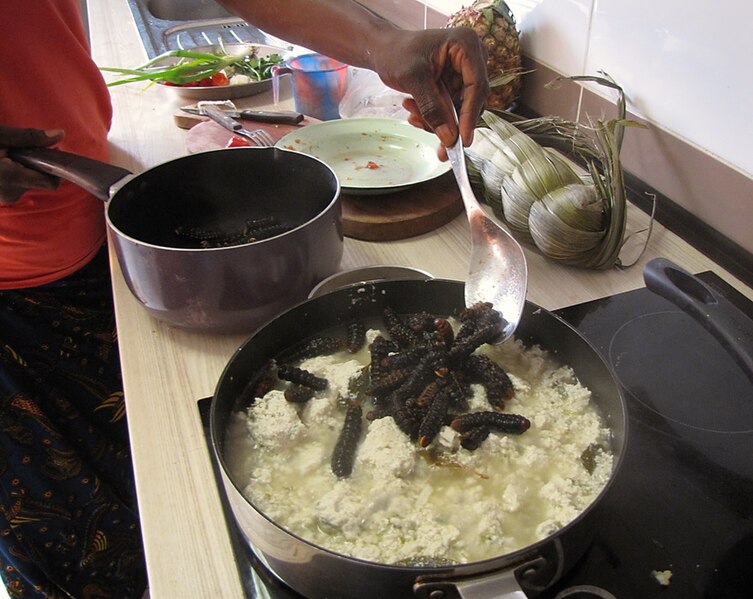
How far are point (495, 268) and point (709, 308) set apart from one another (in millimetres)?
267

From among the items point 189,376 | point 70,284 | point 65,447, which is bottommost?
point 65,447

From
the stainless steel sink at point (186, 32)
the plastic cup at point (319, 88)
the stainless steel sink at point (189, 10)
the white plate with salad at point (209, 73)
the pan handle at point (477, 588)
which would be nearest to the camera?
the pan handle at point (477, 588)

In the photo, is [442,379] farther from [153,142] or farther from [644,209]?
[153,142]

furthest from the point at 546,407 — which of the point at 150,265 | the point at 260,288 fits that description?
the point at 150,265

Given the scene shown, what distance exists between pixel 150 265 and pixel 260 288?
4.9 inches

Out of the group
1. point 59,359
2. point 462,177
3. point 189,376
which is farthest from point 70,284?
point 462,177

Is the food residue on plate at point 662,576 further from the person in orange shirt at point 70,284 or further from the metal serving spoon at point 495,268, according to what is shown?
the person in orange shirt at point 70,284

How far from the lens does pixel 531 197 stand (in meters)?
0.89

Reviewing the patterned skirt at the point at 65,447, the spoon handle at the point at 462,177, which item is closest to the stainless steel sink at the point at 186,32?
the patterned skirt at the point at 65,447

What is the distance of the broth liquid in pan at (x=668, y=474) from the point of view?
52 cm

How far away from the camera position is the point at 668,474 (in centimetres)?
61

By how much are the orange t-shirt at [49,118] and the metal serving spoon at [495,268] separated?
64cm

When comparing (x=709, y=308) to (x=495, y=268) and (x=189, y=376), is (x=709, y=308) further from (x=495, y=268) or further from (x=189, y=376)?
(x=189, y=376)

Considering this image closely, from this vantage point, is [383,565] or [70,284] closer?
[383,565]
